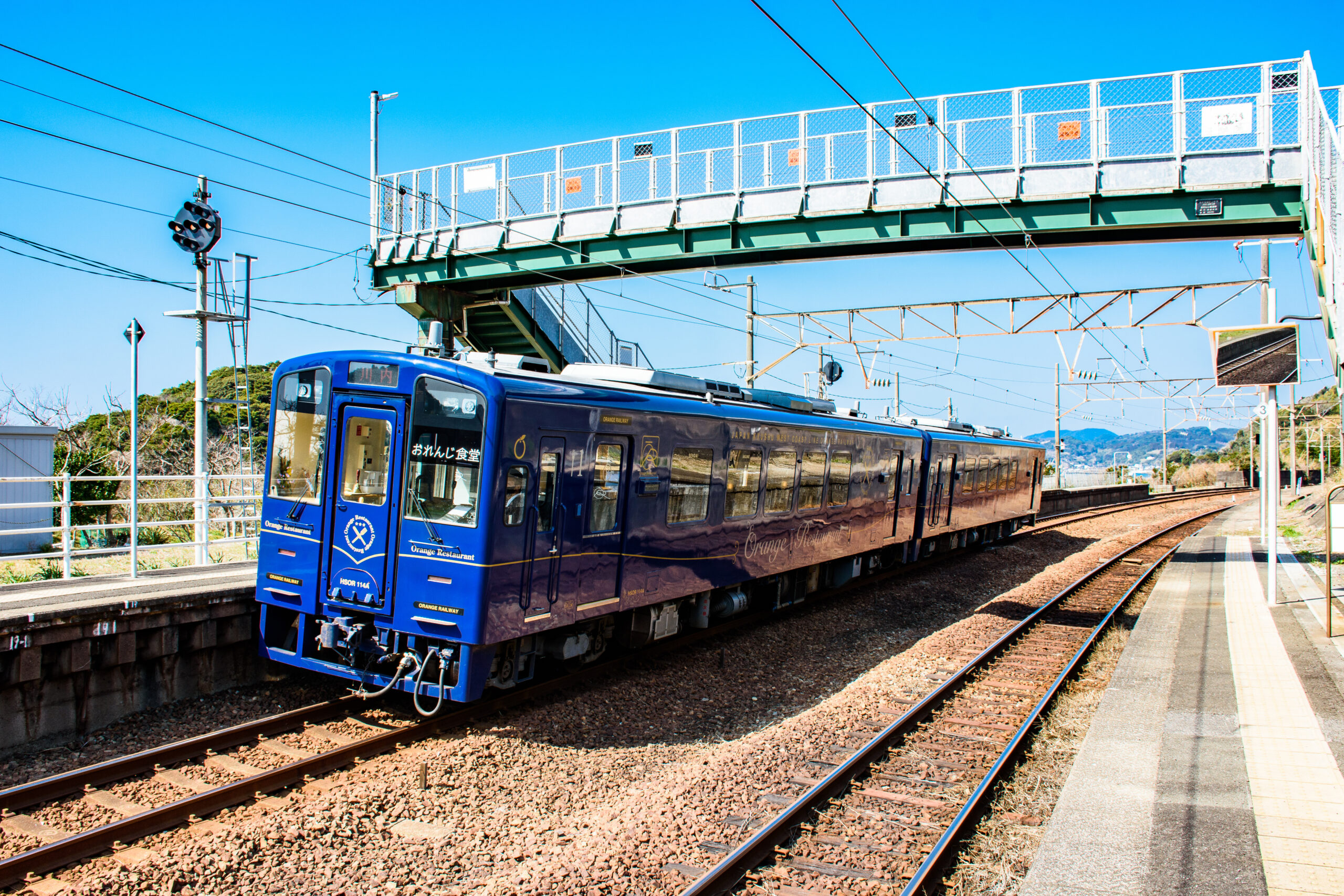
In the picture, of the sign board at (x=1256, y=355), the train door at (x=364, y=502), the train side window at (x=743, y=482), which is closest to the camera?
the train door at (x=364, y=502)

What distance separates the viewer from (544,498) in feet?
25.0

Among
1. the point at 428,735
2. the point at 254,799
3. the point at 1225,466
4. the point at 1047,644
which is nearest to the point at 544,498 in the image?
the point at 428,735

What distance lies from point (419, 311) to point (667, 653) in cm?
1244

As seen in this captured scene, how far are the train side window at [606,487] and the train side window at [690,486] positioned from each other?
899mm

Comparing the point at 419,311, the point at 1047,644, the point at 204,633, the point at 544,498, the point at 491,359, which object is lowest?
the point at 1047,644

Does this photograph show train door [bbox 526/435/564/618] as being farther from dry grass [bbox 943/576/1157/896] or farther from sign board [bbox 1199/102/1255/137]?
sign board [bbox 1199/102/1255/137]

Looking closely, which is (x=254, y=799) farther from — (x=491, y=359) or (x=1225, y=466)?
(x=1225, y=466)

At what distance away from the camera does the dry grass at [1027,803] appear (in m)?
5.18

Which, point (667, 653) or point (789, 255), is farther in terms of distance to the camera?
point (789, 255)

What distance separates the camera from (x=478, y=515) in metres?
7.04

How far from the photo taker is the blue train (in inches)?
281

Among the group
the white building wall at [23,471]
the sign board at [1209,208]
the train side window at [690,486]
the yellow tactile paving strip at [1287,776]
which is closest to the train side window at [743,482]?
the train side window at [690,486]

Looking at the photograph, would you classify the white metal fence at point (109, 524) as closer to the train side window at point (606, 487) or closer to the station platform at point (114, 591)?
the station platform at point (114, 591)

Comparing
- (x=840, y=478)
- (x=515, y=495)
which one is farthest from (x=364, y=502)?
(x=840, y=478)
